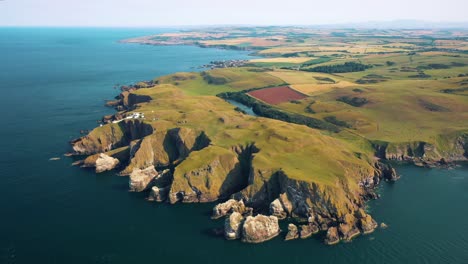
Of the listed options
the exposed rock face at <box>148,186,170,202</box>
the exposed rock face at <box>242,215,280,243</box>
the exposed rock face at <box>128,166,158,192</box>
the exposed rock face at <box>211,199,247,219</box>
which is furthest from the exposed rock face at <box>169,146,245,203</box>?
the exposed rock face at <box>242,215,280,243</box>

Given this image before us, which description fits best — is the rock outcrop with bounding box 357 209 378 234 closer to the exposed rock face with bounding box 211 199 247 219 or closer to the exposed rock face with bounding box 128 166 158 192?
the exposed rock face with bounding box 211 199 247 219

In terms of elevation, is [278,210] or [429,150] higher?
[429,150]

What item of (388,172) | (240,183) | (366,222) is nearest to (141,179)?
(240,183)

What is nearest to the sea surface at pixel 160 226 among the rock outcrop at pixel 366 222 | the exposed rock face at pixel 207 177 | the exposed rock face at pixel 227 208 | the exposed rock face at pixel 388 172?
the rock outcrop at pixel 366 222

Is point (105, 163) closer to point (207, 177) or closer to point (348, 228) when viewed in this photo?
point (207, 177)

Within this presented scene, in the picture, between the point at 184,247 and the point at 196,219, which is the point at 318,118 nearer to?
the point at 196,219

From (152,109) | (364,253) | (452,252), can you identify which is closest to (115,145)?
(152,109)

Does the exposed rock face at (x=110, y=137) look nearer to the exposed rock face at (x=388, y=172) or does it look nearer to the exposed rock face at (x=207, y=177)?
the exposed rock face at (x=207, y=177)
